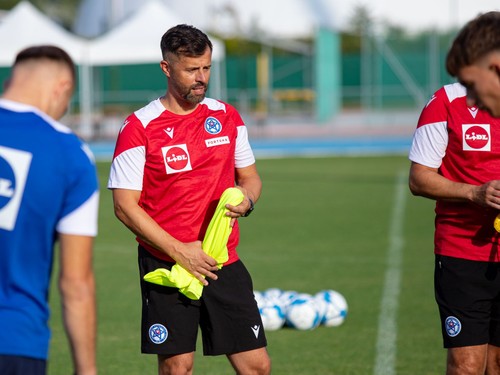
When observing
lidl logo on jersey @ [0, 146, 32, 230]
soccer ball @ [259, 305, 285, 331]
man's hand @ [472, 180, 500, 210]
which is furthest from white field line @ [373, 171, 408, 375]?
lidl logo on jersey @ [0, 146, 32, 230]

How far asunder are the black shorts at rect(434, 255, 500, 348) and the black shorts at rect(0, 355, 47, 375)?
8.20 feet

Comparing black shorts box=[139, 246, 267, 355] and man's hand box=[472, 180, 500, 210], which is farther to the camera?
black shorts box=[139, 246, 267, 355]

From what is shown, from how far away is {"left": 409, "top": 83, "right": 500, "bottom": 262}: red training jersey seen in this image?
506 centimetres

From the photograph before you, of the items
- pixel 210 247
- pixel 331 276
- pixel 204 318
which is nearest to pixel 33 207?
pixel 210 247

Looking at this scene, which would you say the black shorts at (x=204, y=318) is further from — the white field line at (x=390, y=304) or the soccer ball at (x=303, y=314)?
the soccer ball at (x=303, y=314)

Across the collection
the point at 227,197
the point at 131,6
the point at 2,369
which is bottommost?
the point at 2,369

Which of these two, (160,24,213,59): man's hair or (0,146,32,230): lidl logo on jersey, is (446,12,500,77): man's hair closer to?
(0,146,32,230): lidl logo on jersey

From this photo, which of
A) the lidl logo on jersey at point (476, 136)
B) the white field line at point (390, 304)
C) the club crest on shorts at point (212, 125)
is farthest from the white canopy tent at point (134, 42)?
the lidl logo on jersey at point (476, 136)

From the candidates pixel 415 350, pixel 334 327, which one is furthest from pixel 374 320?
pixel 415 350

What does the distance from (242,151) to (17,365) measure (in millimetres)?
2450

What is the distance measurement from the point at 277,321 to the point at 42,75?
5.35 m

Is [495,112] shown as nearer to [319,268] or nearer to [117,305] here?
[117,305]

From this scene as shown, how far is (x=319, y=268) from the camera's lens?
11.1 meters

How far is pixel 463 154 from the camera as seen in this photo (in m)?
5.10
